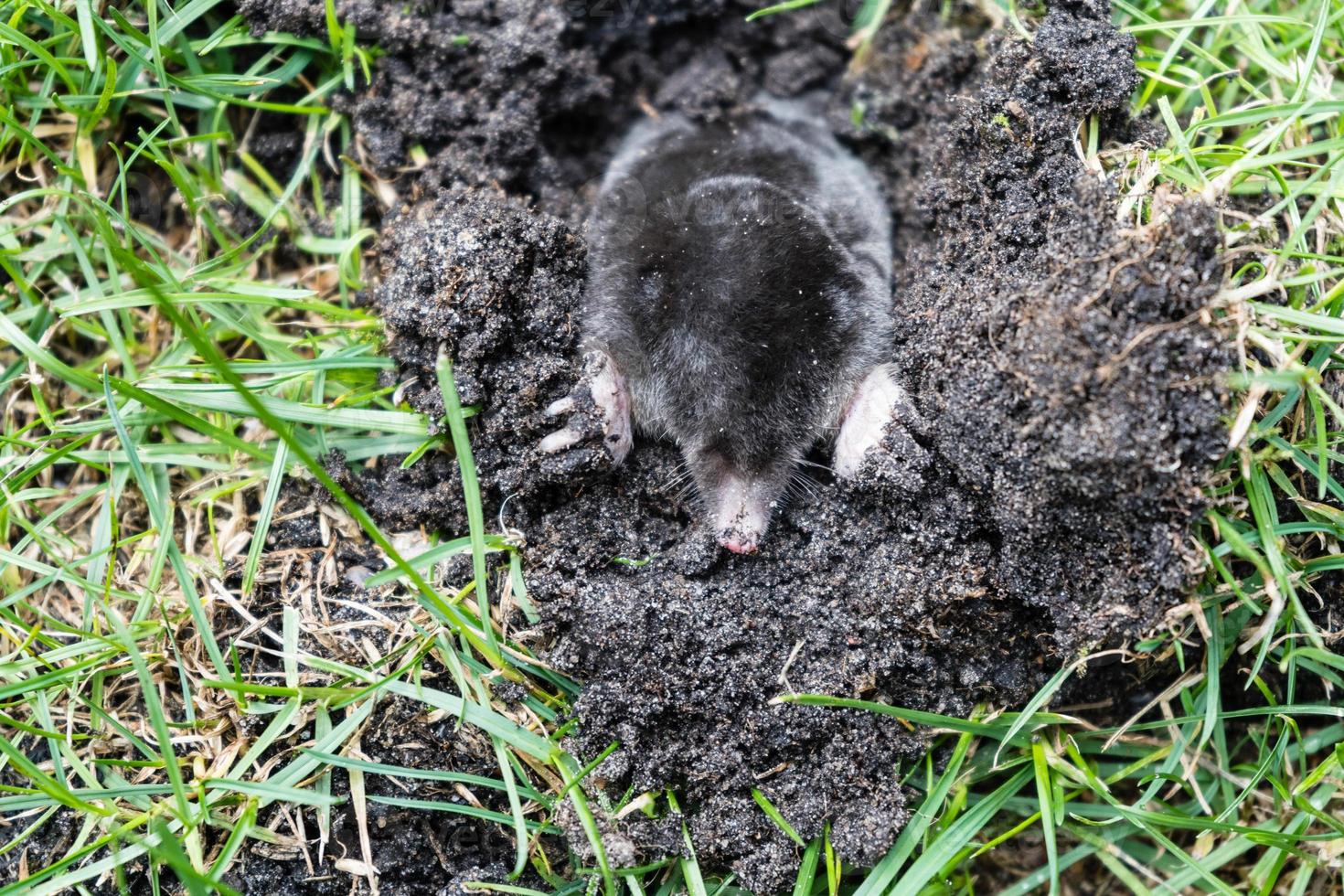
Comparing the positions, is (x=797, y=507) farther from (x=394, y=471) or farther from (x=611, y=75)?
(x=611, y=75)

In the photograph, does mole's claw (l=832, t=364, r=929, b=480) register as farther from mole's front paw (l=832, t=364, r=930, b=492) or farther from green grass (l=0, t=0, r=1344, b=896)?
green grass (l=0, t=0, r=1344, b=896)

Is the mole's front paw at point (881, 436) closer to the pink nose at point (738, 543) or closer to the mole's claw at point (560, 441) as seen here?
the pink nose at point (738, 543)

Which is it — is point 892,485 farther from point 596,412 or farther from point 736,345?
point 596,412

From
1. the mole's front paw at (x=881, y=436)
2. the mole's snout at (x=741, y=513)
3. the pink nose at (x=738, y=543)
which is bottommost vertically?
the pink nose at (x=738, y=543)

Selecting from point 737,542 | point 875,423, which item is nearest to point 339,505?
point 737,542

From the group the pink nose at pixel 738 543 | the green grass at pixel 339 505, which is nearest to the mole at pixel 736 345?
the pink nose at pixel 738 543

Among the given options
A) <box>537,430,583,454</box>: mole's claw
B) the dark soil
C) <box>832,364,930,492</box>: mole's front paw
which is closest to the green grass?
the dark soil
